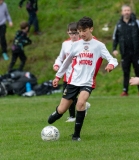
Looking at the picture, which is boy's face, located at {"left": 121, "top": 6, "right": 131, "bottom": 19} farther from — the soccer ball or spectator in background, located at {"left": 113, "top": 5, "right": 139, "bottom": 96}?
the soccer ball

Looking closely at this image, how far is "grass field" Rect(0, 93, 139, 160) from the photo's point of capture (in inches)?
335

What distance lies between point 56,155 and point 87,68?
194 centimetres

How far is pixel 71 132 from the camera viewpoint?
10.7m

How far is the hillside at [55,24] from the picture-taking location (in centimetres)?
2222

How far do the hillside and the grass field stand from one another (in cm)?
607

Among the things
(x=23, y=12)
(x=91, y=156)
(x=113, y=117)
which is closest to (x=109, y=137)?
(x=91, y=156)

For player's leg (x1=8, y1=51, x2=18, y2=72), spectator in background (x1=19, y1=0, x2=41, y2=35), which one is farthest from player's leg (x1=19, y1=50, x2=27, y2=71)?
spectator in background (x1=19, y1=0, x2=41, y2=35)

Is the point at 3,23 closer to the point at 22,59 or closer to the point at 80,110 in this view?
the point at 22,59

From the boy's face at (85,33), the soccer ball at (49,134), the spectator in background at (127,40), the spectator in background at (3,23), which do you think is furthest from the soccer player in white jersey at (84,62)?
the spectator in background at (3,23)

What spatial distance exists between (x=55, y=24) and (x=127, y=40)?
7.75m

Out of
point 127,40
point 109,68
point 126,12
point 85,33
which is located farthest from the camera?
point 127,40

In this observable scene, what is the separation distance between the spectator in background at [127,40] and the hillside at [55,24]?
298cm

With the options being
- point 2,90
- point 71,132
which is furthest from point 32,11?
point 71,132

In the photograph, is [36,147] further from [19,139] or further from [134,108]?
[134,108]
